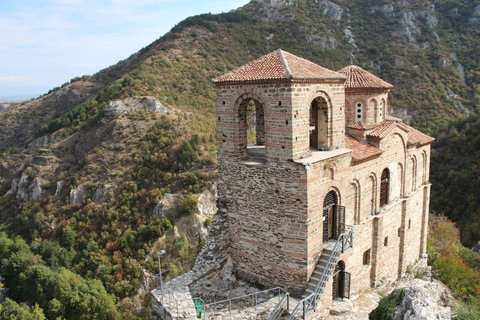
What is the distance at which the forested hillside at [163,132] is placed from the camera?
96.5ft

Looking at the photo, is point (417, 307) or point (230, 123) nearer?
point (417, 307)

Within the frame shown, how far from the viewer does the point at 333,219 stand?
12.4 m

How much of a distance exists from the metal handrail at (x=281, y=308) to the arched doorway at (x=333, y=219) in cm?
283

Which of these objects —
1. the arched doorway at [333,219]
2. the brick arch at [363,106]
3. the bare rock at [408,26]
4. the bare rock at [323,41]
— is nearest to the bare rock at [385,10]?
the bare rock at [408,26]

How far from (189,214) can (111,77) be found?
45.6m

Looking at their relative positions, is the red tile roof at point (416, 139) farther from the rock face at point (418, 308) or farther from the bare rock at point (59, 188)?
the bare rock at point (59, 188)

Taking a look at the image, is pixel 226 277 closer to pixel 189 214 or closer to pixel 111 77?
pixel 189 214

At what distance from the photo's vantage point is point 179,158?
33.9m

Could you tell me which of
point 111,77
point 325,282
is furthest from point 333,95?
point 111,77

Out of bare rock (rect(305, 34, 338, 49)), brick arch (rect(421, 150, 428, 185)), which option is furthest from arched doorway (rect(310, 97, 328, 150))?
bare rock (rect(305, 34, 338, 49))

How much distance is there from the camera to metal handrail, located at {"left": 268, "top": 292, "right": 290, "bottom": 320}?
10094 mm

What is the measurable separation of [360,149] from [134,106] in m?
34.6

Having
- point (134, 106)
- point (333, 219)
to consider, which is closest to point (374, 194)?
point (333, 219)

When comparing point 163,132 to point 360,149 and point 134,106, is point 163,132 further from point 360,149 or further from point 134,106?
point 360,149
